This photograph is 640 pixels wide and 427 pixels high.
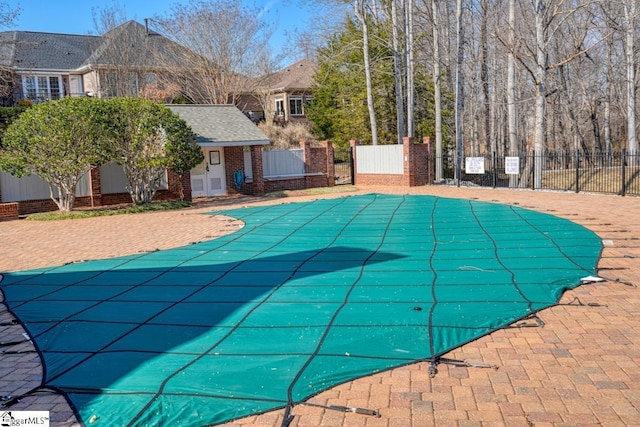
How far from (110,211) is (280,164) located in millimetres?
7226

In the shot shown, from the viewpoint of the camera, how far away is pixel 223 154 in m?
19.7

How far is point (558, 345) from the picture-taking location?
4.50m

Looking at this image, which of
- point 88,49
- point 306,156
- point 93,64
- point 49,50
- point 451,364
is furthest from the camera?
point 88,49

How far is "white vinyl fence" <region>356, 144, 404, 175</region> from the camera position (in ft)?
66.8

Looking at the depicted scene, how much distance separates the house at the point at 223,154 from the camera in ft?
62.5

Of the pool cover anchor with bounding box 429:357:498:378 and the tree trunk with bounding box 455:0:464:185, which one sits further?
the tree trunk with bounding box 455:0:464:185

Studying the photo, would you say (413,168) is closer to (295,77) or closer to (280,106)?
(280,106)

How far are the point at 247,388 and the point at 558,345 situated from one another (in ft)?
8.26

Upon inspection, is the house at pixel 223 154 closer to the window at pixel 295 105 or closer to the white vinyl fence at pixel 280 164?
the white vinyl fence at pixel 280 164

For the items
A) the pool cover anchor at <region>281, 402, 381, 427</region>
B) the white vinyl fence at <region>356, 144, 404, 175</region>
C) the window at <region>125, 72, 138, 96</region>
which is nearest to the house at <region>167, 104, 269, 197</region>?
the white vinyl fence at <region>356, 144, 404, 175</region>

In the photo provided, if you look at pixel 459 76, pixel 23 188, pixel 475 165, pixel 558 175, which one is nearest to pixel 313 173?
pixel 475 165

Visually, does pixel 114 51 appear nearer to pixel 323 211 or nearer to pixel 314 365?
pixel 323 211

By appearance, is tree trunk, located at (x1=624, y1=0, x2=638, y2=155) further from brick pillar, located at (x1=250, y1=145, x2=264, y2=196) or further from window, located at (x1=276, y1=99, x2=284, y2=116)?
window, located at (x1=276, y1=99, x2=284, y2=116)

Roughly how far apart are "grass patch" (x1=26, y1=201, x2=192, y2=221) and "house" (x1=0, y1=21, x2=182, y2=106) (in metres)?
12.3
